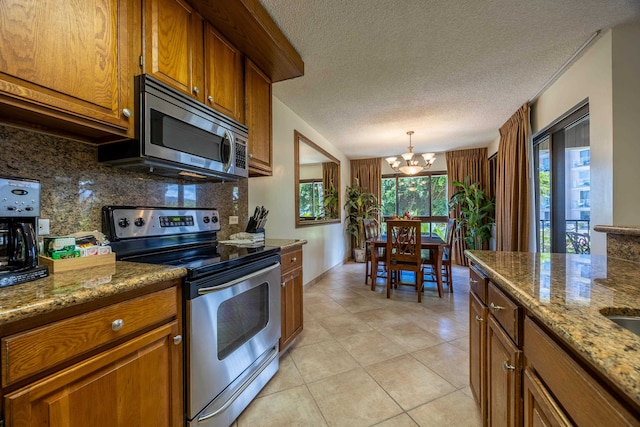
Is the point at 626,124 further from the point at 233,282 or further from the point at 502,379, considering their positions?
the point at 233,282

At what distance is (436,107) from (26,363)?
3.82m

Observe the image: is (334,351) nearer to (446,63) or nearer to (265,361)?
(265,361)

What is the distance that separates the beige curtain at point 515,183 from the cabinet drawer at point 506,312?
280cm

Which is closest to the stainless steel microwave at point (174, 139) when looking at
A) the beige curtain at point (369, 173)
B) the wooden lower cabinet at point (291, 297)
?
the wooden lower cabinet at point (291, 297)

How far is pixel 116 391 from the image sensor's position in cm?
90

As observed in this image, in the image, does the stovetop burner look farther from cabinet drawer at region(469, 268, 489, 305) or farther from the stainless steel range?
cabinet drawer at region(469, 268, 489, 305)

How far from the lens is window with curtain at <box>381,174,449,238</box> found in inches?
233

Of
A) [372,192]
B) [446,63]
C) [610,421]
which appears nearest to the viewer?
[610,421]

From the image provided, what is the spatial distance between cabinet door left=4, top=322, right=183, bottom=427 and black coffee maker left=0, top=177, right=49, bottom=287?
1.23 ft

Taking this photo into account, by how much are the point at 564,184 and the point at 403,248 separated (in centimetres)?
179

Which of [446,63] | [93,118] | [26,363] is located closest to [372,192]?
[446,63]

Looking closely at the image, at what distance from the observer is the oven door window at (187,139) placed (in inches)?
52.3

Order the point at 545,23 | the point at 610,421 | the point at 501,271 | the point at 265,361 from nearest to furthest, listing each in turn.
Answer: the point at 610,421, the point at 501,271, the point at 265,361, the point at 545,23

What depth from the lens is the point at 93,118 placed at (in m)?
1.10
